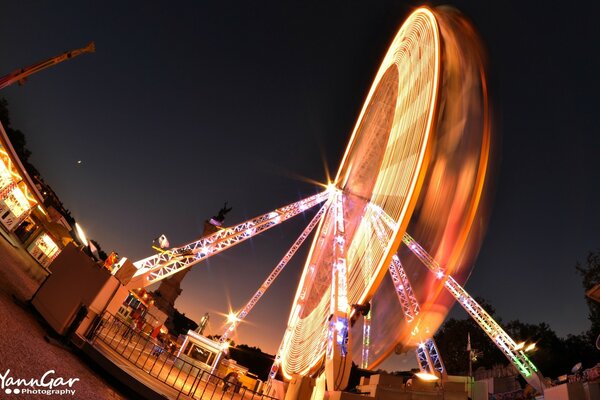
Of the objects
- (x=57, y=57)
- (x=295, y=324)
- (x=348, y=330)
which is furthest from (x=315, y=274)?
(x=57, y=57)

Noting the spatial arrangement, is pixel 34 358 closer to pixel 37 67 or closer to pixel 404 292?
pixel 404 292

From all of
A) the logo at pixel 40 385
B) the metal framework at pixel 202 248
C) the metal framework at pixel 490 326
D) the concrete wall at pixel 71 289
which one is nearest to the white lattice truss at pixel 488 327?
the metal framework at pixel 490 326

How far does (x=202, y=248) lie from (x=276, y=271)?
10280 mm

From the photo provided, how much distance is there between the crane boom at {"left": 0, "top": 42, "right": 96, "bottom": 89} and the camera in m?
19.6

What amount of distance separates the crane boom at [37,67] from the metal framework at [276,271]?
18.6 metres

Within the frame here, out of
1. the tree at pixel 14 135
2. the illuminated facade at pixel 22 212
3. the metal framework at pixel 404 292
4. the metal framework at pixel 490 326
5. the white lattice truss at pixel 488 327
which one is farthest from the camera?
the tree at pixel 14 135

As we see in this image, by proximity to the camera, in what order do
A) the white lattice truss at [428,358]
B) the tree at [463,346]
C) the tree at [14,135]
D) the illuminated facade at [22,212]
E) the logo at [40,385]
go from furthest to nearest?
the tree at [463,346]
the tree at [14,135]
the illuminated facade at [22,212]
the white lattice truss at [428,358]
the logo at [40,385]

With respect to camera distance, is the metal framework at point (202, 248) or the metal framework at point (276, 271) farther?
the metal framework at point (276, 271)

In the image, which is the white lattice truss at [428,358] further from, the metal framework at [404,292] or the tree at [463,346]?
the tree at [463,346]

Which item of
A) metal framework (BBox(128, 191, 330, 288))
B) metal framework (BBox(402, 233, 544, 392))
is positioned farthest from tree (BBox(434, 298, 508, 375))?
metal framework (BBox(128, 191, 330, 288))

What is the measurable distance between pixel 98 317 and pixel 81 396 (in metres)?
3.07

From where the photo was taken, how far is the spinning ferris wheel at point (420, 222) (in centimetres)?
912

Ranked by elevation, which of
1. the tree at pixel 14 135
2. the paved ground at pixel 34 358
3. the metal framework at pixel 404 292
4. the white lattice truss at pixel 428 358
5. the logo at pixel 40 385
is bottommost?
the logo at pixel 40 385

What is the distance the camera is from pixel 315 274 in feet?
59.7
